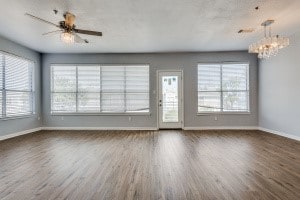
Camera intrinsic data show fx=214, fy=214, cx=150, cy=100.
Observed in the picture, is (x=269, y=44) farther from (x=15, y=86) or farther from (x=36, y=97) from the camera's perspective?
(x=36, y=97)

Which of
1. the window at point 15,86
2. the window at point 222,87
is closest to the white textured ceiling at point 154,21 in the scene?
the window at point 15,86

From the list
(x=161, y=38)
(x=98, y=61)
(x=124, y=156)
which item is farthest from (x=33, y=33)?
(x=124, y=156)

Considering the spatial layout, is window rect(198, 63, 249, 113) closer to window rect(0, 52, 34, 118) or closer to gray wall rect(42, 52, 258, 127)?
gray wall rect(42, 52, 258, 127)

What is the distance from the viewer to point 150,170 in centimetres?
345

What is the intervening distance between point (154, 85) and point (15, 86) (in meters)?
4.57

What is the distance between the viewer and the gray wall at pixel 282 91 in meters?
5.89

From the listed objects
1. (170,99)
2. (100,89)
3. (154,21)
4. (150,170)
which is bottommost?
(150,170)

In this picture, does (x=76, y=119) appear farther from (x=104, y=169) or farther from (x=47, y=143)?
(x=104, y=169)

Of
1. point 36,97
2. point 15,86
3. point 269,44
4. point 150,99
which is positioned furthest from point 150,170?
point 36,97

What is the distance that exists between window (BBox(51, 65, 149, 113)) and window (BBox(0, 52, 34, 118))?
0.87 metres

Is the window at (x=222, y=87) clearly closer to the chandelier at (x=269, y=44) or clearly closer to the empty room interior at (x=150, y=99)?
the empty room interior at (x=150, y=99)

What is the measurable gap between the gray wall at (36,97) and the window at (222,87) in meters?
5.98

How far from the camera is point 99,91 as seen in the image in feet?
26.6

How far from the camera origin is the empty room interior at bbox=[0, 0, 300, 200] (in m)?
3.09
